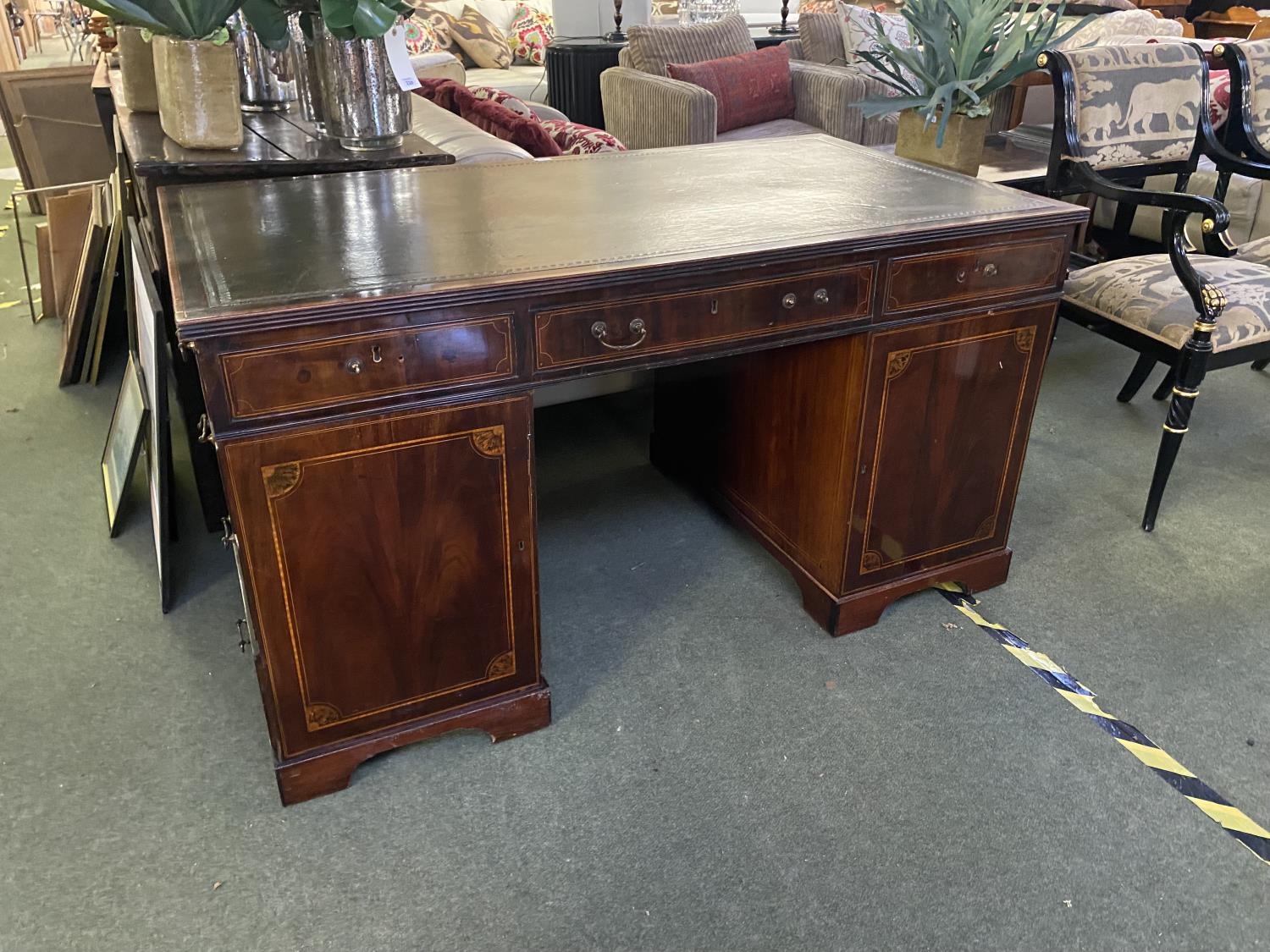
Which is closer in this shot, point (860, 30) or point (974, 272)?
point (974, 272)

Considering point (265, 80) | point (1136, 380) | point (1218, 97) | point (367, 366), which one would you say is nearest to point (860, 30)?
point (1218, 97)

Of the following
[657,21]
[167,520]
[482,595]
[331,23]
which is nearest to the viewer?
[482,595]

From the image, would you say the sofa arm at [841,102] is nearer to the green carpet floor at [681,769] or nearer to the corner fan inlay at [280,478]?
the green carpet floor at [681,769]

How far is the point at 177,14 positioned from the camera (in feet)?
5.19

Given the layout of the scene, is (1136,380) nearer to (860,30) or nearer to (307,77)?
(307,77)

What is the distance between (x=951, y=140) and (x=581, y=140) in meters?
0.86

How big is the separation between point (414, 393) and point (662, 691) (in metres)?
0.74

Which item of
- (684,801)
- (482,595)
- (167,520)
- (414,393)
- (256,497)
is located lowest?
(684,801)

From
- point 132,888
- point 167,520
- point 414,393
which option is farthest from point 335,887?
point 167,520

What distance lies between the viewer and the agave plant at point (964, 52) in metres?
1.81

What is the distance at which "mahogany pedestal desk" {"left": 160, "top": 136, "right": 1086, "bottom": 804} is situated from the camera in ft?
3.86

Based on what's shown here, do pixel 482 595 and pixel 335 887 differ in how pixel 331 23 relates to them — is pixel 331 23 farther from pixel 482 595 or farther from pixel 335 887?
pixel 335 887

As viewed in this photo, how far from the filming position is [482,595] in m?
1.42

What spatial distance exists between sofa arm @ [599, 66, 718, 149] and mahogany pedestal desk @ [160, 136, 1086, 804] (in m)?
1.94
